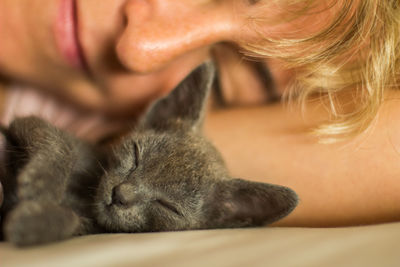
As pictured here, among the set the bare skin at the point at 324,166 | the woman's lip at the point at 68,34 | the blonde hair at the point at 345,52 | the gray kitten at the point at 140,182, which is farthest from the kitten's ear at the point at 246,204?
the woman's lip at the point at 68,34

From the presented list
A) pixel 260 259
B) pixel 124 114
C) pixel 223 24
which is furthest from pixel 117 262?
pixel 124 114

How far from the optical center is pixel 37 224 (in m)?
0.71

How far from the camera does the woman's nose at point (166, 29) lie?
3.49ft

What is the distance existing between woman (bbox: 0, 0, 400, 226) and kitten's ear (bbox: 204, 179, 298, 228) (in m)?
0.16

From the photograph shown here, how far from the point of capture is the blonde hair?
1.07m

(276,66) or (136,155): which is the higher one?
(276,66)

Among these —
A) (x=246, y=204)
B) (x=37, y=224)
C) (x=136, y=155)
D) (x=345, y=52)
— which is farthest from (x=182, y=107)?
(x=37, y=224)

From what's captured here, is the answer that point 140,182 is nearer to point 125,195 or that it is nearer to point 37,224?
point 125,195

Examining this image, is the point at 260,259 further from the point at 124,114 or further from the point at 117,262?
the point at 124,114

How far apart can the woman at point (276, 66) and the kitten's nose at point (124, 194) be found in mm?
372

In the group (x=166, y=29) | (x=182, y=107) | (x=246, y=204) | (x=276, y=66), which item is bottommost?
(x=246, y=204)

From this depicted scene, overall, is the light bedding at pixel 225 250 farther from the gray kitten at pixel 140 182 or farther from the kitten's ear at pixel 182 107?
the kitten's ear at pixel 182 107

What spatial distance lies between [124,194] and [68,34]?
59cm

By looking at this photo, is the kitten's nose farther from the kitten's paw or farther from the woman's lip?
the woman's lip
